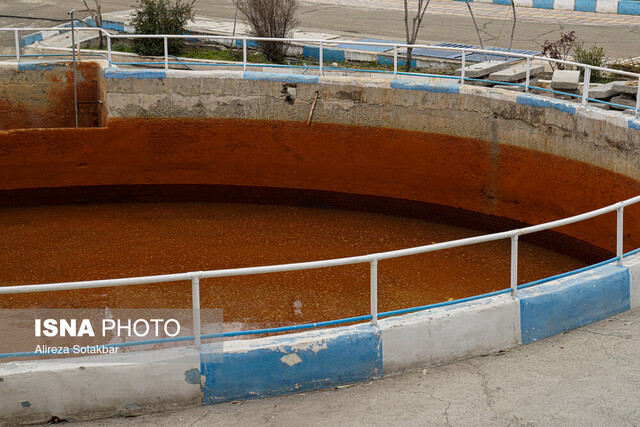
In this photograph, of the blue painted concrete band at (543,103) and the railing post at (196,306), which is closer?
the railing post at (196,306)

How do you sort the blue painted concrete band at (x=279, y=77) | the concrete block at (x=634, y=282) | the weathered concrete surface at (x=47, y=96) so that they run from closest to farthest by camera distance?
the concrete block at (x=634, y=282)
the blue painted concrete band at (x=279, y=77)
the weathered concrete surface at (x=47, y=96)

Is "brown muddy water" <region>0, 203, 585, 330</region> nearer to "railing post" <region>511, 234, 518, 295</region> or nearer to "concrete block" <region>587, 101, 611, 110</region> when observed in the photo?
"concrete block" <region>587, 101, 611, 110</region>

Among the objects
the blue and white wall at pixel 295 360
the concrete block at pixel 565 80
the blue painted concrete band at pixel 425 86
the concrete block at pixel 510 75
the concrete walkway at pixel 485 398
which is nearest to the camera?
the concrete walkway at pixel 485 398

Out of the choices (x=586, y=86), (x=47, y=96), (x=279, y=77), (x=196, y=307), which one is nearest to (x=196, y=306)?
(x=196, y=307)

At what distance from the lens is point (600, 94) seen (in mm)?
13852

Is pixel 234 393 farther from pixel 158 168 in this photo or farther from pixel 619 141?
pixel 158 168

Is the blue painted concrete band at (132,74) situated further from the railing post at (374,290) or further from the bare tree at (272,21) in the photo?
the railing post at (374,290)

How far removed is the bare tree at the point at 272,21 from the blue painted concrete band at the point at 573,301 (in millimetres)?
14590

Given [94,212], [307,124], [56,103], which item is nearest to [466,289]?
[307,124]

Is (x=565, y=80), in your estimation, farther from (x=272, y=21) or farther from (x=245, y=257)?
(x=272, y=21)

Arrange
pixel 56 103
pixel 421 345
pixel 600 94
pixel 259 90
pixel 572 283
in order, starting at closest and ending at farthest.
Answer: pixel 421 345, pixel 572 283, pixel 600 94, pixel 259 90, pixel 56 103

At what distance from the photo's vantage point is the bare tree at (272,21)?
20.4 meters

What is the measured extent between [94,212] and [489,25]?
15.2 m

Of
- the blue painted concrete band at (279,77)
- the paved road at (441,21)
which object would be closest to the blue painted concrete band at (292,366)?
the blue painted concrete band at (279,77)
